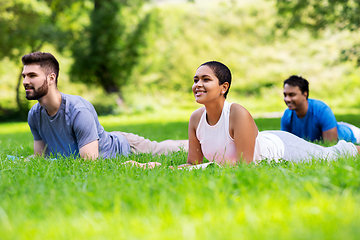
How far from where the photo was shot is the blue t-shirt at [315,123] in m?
5.71

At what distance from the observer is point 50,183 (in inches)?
105

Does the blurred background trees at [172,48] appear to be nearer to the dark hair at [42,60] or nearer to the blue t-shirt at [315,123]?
the blue t-shirt at [315,123]

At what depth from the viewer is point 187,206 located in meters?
2.02

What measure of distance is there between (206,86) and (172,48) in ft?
101

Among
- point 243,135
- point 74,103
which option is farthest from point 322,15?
point 74,103

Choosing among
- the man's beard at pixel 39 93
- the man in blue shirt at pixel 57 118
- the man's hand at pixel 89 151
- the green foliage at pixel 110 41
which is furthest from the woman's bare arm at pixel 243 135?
the green foliage at pixel 110 41

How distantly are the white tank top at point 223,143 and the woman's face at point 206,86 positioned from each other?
208mm

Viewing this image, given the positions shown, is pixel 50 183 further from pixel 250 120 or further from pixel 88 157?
pixel 250 120

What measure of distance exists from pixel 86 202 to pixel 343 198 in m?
1.66

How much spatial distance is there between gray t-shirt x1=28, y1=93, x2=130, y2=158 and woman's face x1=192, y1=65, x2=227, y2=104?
1.39 m

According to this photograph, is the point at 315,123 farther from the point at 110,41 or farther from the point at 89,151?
the point at 110,41

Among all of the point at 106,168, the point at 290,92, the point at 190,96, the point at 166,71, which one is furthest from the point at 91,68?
the point at 106,168

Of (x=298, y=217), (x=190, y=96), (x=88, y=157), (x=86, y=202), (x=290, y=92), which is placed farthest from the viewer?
(x=190, y=96)

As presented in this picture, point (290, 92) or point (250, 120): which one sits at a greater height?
point (290, 92)
